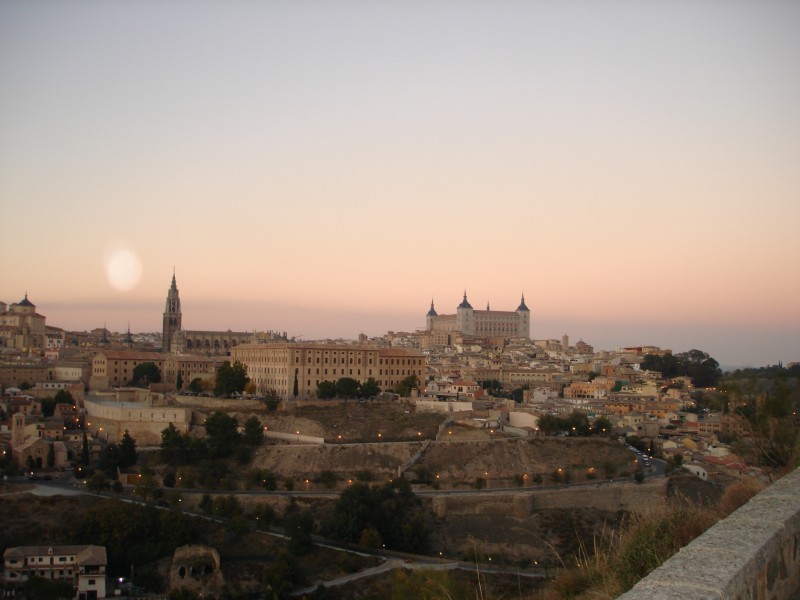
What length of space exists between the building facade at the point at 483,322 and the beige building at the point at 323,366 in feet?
180

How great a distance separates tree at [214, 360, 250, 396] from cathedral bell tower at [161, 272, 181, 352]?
29.4 metres

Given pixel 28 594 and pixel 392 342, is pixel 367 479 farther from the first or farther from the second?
pixel 392 342

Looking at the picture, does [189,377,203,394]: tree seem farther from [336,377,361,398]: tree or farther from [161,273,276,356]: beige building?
[161,273,276,356]: beige building

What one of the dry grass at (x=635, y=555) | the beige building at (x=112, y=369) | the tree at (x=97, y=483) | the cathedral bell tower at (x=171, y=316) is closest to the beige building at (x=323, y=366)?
the beige building at (x=112, y=369)

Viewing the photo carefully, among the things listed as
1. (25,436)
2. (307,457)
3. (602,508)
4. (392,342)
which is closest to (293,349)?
(307,457)

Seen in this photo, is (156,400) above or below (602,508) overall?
above

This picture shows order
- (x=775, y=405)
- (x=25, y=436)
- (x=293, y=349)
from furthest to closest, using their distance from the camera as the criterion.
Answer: (x=293, y=349)
(x=25, y=436)
(x=775, y=405)

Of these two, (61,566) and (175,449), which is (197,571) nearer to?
(61,566)

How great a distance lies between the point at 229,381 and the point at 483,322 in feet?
214

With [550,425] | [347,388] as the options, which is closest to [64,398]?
[347,388]

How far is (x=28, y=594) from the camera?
68.9ft

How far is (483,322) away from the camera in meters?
102

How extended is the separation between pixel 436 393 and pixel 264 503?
53.9 feet

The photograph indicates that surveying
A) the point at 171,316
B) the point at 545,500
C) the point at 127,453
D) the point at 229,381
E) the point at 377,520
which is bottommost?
the point at 377,520
